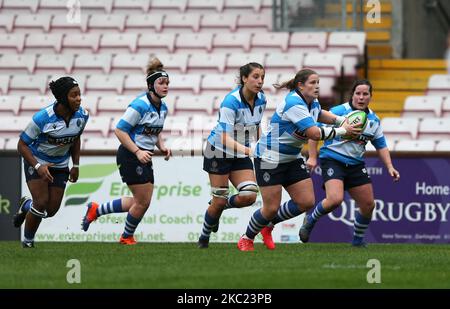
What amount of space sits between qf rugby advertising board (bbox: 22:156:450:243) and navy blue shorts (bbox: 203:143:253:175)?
149 inches

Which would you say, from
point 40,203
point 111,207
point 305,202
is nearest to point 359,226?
point 305,202

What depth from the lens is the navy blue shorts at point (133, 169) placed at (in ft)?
47.6

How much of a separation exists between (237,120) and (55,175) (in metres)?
2.29

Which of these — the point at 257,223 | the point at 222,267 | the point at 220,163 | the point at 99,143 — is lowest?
the point at 222,267

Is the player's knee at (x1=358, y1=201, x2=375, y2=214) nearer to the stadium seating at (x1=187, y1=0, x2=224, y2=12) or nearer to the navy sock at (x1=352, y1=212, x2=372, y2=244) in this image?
the navy sock at (x1=352, y1=212, x2=372, y2=244)

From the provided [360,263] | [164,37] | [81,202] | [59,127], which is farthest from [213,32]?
[360,263]

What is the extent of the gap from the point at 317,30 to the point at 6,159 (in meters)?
6.32

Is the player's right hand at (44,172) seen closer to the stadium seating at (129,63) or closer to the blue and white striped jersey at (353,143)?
the blue and white striped jersey at (353,143)

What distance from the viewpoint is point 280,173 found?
13.3 metres

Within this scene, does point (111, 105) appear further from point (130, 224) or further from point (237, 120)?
point (237, 120)

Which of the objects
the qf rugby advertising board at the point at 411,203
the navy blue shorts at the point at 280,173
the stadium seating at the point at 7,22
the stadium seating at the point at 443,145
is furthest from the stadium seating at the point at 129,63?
the navy blue shorts at the point at 280,173

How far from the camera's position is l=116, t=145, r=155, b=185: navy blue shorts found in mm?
14516
